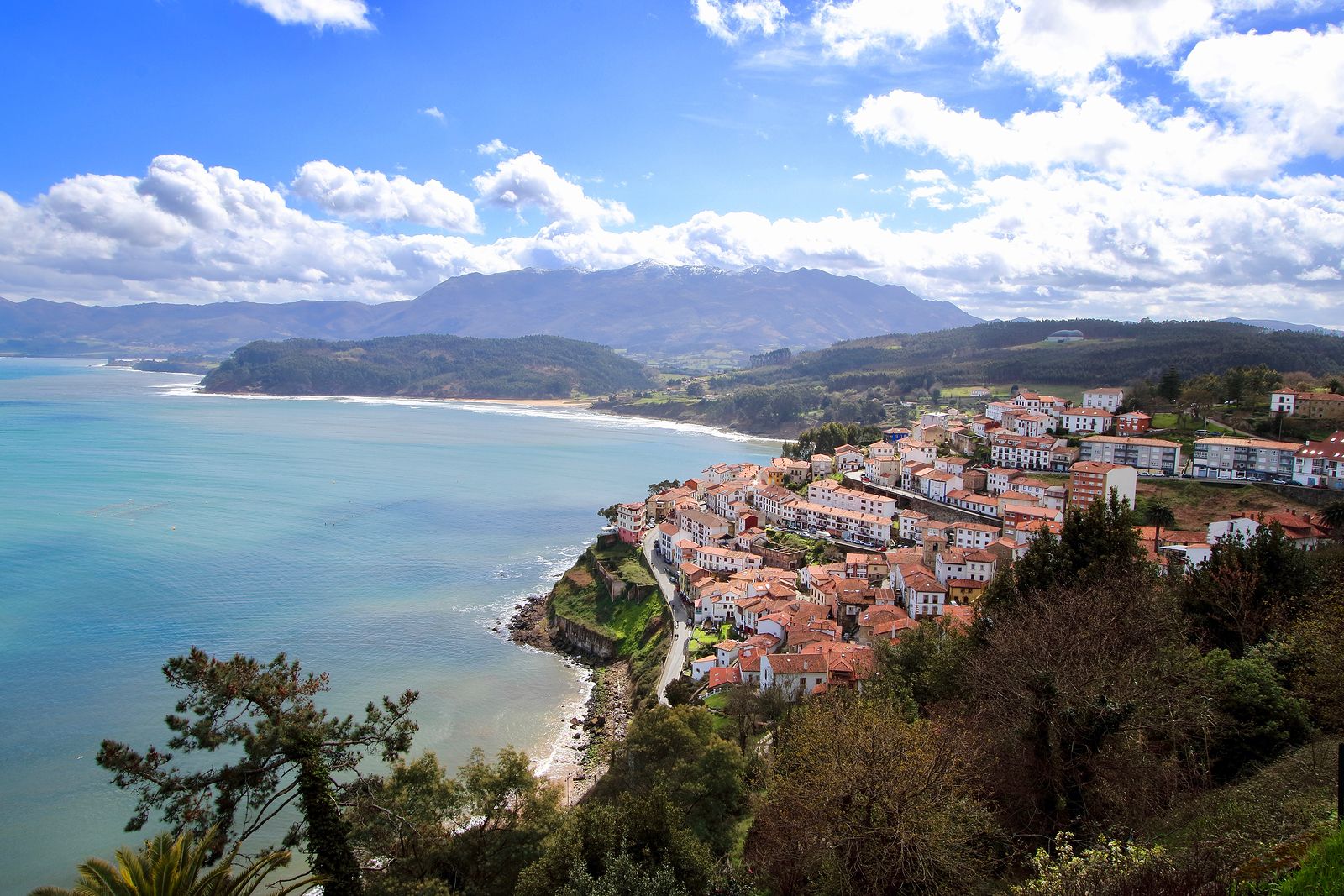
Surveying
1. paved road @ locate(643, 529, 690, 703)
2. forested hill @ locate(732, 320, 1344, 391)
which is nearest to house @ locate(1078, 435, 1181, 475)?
paved road @ locate(643, 529, 690, 703)

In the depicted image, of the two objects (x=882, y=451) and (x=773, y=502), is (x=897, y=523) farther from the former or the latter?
(x=882, y=451)

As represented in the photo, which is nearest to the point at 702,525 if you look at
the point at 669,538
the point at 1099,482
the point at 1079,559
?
the point at 669,538

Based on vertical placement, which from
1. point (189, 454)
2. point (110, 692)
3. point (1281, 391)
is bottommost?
point (110, 692)

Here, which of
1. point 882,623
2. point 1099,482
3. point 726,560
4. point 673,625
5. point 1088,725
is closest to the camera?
point 1088,725

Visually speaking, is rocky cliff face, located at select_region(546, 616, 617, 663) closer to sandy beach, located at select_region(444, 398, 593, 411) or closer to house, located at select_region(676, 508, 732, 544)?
house, located at select_region(676, 508, 732, 544)

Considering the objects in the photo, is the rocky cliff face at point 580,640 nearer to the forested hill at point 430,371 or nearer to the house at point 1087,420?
Answer: the house at point 1087,420

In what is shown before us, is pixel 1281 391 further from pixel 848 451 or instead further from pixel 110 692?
pixel 110 692

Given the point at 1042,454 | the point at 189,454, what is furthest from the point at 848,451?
the point at 189,454
